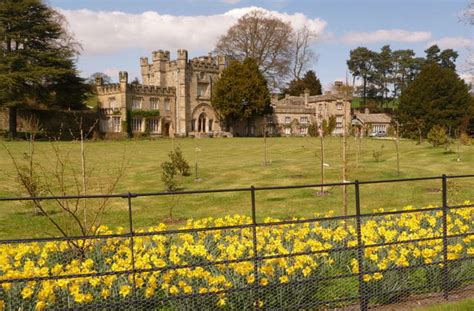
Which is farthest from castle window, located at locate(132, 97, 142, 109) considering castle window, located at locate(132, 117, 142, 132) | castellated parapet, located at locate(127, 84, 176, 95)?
castle window, located at locate(132, 117, 142, 132)

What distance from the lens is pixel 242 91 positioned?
61.7 metres

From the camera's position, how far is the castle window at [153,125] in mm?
59356

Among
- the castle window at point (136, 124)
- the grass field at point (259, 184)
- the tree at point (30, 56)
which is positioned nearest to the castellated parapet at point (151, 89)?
the castle window at point (136, 124)

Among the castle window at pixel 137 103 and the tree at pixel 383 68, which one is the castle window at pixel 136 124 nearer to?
the castle window at pixel 137 103

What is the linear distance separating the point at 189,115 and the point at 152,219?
5085 cm

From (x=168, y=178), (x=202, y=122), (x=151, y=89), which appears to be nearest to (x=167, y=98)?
(x=151, y=89)

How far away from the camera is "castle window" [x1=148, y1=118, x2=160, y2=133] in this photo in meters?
59.4

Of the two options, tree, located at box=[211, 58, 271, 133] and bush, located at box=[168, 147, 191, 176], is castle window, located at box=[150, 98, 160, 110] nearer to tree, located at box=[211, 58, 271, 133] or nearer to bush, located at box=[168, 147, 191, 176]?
tree, located at box=[211, 58, 271, 133]

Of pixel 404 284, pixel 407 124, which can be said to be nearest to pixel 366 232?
pixel 404 284

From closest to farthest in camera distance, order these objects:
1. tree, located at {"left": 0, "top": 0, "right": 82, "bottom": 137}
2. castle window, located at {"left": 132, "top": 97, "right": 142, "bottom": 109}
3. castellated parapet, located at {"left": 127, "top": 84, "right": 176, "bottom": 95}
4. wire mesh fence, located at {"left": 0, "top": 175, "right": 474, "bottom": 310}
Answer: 1. wire mesh fence, located at {"left": 0, "top": 175, "right": 474, "bottom": 310}
2. tree, located at {"left": 0, "top": 0, "right": 82, "bottom": 137}
3. castle window, located at {"left": 132, "top": 97, "right": 142, "bottom": 109}
4. castellated parapet, located at {"left": 127, "top": 84, "right": 176, "bottom": 95}

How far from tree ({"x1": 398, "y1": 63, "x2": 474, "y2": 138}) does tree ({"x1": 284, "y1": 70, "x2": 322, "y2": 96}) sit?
106 feet

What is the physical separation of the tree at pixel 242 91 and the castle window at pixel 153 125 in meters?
9.03

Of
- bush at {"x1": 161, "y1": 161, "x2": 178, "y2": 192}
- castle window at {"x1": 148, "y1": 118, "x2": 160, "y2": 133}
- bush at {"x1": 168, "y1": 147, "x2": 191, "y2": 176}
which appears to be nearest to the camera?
bush at {"x1": 161, "y1": 161, "x2": 178, "y2": 192}

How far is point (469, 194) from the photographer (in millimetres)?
15953
